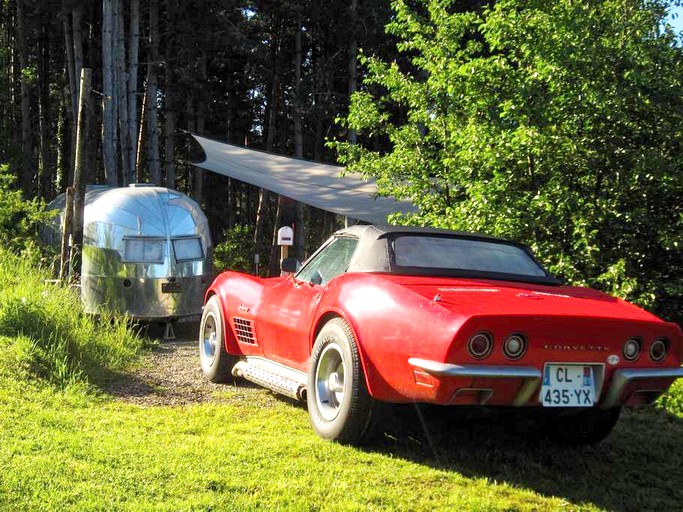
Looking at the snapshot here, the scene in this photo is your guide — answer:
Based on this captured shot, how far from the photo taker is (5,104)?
2933cm

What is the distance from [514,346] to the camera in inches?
153

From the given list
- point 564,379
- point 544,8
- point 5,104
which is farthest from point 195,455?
point 5,104

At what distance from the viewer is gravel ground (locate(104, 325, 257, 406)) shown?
19.7ft

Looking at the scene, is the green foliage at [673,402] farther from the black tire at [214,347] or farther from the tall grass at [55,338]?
the tall grass at [55,338]

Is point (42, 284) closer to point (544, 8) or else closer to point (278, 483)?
point (278, 483)

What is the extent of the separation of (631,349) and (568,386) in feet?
1.59

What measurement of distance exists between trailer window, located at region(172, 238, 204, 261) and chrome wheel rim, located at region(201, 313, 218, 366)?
4.06 meters

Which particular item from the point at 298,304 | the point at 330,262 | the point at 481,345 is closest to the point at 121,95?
the point at 330,262

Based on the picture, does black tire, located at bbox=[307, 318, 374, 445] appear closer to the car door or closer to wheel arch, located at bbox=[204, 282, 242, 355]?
the car door

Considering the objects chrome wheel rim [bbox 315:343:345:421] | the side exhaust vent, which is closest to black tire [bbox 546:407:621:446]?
chrome wheel rim [bbox 315:343:345:421]

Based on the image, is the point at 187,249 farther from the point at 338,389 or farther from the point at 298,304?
the point at 338,389

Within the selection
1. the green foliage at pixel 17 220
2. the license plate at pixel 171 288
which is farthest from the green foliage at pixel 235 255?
the license plate at pixel 171 288

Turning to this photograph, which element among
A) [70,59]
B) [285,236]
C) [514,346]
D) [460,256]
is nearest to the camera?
[514,346]

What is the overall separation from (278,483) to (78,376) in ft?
9.80
